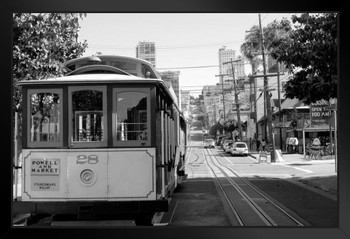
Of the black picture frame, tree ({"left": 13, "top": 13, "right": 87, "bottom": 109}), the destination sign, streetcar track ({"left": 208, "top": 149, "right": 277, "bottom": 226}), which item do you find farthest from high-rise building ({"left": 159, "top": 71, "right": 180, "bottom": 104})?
the black picture frame

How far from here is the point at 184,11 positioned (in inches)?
309

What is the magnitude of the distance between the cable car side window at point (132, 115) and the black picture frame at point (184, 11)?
1.64 meters

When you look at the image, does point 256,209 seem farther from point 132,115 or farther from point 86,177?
point 86,177

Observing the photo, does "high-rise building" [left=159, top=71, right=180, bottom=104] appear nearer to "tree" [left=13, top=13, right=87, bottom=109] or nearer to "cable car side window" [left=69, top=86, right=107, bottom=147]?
"tree" [left=13, top=13, right=87, bottom=109]

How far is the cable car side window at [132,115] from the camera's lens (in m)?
8.76

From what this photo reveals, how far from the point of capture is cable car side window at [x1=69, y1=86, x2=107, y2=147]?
8750 mm

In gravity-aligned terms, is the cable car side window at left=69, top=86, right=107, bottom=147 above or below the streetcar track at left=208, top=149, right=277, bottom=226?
above

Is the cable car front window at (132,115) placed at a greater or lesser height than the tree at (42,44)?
lesser

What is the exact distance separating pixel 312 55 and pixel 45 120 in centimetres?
968

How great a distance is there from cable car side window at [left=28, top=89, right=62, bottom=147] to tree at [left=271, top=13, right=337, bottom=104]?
937 cm

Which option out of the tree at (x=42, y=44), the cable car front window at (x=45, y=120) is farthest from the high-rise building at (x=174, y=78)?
the cable car front window at (x=45, y=120)

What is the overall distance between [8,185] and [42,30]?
436 cm

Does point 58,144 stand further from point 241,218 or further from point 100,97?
point 241,218

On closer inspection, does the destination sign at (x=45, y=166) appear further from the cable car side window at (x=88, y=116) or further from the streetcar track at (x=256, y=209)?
the streetcar track at (x=256, y=209)
